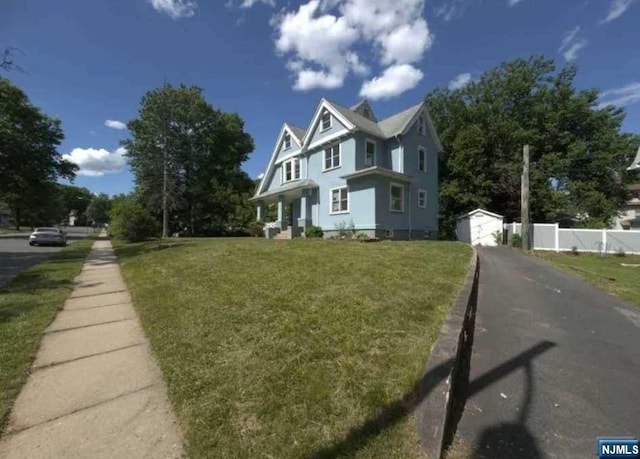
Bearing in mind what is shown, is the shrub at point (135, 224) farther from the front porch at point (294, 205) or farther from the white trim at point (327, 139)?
the white trim at point (327, 139)

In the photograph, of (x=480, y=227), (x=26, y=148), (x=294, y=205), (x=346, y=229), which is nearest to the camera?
(x=346, y=229)

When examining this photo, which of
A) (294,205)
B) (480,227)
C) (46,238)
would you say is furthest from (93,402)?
(46,238)

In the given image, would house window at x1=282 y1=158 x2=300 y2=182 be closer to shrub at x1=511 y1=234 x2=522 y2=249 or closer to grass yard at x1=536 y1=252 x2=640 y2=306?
shrub at x1=511 y1=234 x2=522 y2=249

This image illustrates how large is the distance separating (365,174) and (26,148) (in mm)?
28319

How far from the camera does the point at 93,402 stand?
2916 mm

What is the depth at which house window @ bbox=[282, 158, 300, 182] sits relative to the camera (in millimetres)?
23625

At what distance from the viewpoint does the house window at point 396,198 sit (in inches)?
733

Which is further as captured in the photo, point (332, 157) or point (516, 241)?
point (332, 157)

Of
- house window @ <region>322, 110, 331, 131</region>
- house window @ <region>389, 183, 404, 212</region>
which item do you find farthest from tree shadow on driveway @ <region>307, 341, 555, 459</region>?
house window @ <region>322, 110, 331, 131</region>

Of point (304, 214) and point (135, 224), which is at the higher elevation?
point (304, 214)

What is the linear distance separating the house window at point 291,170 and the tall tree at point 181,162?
10.7 metres

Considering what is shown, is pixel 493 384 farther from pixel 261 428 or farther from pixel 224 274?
pixel 224 274

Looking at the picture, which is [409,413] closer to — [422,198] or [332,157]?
[332,157]

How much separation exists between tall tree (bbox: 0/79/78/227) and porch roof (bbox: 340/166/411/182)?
2607 centimetres
